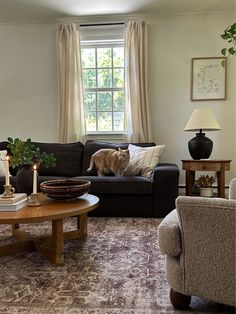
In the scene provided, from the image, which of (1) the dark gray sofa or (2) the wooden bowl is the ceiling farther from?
(2) the wooden bowl

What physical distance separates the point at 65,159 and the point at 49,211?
1.93 m

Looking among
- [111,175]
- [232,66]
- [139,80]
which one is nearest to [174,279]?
[111,175]

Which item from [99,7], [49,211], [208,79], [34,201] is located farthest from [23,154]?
[208,79]

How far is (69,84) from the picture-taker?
4.34 meters

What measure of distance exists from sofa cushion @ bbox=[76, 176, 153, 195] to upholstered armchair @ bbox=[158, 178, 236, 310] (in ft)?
5.71

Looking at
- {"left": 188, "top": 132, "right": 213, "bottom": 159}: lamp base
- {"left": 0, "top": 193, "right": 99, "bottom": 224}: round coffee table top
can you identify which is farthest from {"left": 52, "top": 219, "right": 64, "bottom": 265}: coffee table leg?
{"left": 188, "top": 132, "right": 213, "bottom": 159}: lamp base

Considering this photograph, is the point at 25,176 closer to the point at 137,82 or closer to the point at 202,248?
the point at 202,248

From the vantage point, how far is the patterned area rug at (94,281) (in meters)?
1.60

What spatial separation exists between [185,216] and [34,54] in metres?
3.92

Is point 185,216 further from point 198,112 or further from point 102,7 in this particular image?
point 102,7

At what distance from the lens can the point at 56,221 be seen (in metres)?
2.14

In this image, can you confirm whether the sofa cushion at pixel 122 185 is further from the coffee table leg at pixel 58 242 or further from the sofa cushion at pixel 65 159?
the coffee table leg at pixel 58 242

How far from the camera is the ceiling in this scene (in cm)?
382

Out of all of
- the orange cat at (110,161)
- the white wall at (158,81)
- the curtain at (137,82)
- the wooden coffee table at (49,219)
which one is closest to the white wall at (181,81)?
the white wall at (158,81)
